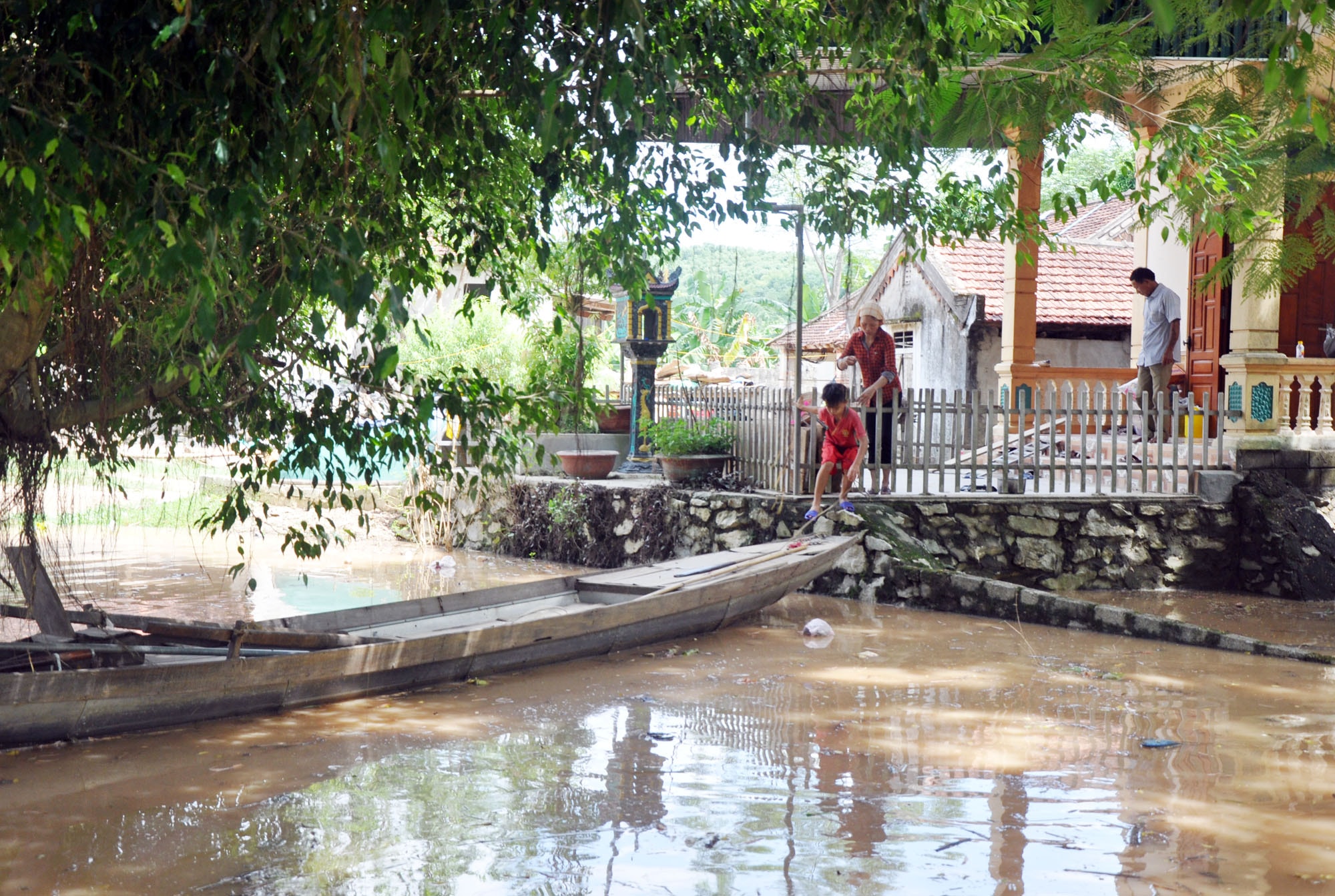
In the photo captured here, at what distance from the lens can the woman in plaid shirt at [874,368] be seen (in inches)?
404

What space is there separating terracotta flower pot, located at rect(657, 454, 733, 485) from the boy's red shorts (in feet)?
6.30

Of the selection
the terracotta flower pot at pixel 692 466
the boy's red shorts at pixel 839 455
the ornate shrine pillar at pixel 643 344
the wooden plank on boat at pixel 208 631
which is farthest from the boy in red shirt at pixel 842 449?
the wooden plank on boat at pixel 208 631

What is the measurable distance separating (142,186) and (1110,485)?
10211mm

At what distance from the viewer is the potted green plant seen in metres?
11.9

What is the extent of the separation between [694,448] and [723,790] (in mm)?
7243

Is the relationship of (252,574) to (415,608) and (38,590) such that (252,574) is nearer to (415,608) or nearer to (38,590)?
(415,608)

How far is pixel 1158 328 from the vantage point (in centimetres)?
1118

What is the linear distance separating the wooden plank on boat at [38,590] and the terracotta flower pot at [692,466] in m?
6.90

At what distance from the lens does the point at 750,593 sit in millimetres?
8531

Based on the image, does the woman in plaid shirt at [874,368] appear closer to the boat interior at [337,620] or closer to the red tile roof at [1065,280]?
the boat interior at [337,620]


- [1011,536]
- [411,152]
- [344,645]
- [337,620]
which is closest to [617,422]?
[1011,536]

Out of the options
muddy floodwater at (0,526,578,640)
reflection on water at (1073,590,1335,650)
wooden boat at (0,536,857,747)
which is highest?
wooden boat at (0,536,857,747)

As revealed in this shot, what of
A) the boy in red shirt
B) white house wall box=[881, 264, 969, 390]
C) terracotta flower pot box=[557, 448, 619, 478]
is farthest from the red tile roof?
the boy in red shirt

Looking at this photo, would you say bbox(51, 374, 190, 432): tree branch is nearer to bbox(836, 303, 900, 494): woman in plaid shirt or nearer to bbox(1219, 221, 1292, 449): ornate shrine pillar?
bbox(836, 303, 900, 494): woman in plaid shirt
